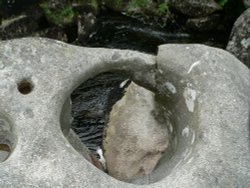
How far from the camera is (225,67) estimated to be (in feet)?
10.7

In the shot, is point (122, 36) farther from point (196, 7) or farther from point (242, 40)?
point (242, 40)

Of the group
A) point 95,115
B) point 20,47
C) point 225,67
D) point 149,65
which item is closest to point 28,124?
point 20,47

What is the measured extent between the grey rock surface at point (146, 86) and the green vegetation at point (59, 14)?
3.91m

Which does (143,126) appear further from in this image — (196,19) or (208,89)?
(196,19)

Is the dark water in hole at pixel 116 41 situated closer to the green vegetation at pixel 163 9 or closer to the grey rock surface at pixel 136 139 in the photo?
the green vegetation at pixel 163 9

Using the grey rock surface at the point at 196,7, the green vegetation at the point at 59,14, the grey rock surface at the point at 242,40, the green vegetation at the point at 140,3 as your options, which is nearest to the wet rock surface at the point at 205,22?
the grey rock surface at the point at 196,7

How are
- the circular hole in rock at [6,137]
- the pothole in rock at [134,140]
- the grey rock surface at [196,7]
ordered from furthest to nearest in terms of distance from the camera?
1. the grey rock surface at [196,7]
2. the pothole in rock at [134,140]
3. the circular hole in rock at [6,137]

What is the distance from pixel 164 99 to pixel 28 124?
113 cm

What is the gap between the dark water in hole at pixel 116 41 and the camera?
20.3 ft

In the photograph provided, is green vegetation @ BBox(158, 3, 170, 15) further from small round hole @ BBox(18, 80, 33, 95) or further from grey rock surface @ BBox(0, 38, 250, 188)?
small round hole @ BBox(18, 80, 33, 95)

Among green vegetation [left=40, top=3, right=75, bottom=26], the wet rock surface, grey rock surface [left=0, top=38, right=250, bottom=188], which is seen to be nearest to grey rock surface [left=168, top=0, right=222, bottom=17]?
the wet rock surface

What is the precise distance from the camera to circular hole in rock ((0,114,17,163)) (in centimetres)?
301

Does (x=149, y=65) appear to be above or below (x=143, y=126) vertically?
above

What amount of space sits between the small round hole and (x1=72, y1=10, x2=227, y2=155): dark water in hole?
116 inches
